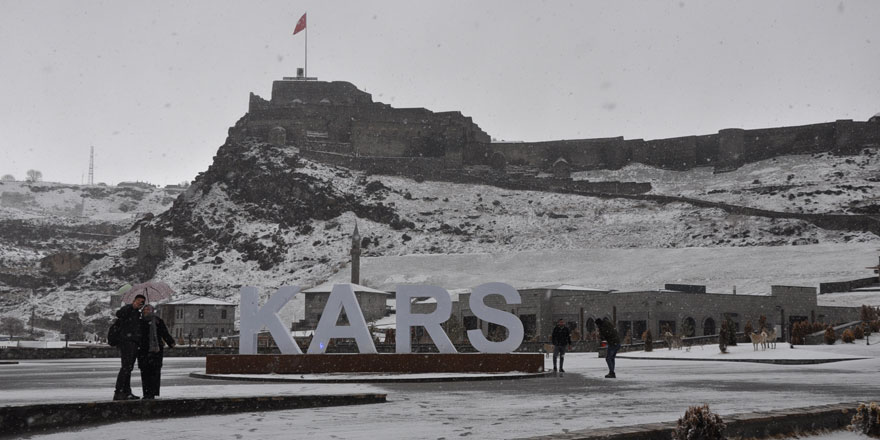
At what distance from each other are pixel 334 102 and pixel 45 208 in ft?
307

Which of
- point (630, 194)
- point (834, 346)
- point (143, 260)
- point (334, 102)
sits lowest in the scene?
point (834, 346)

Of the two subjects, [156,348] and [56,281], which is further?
[56,281]

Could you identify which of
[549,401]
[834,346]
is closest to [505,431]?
[549,401]

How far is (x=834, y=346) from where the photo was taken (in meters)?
27.2

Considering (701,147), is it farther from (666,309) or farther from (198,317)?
(198,317)

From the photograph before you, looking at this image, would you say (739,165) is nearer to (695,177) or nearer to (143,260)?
(695,177)

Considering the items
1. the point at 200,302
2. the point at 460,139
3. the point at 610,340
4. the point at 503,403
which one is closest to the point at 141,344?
the point at 503,403

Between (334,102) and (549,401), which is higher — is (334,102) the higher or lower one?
the higher one

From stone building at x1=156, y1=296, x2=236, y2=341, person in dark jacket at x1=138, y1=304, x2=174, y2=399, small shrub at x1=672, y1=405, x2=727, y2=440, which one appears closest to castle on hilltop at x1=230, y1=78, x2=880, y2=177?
stone building at x1=156, y1=296, x2=236, y2=341

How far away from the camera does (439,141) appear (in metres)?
108

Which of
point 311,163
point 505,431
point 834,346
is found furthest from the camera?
point 311,163

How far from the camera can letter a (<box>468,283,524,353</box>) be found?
19.4 meters

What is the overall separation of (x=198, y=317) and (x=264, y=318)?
1973 inches

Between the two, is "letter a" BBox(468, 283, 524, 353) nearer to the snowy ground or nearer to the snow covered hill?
the snowy ground
